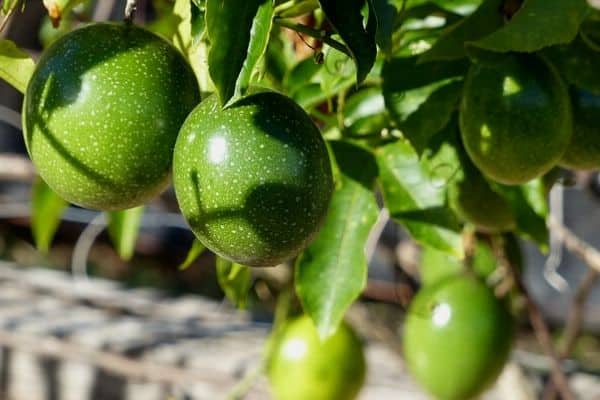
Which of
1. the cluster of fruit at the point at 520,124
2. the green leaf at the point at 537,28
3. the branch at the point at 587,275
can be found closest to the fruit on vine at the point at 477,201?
the cluster of fruit at the point at 520,124

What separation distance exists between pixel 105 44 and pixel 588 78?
0.46m

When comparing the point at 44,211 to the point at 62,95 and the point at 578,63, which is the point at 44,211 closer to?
the point at 62,95

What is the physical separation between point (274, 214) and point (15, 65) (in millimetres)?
300

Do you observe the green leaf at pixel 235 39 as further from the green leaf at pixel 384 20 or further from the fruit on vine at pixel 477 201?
the fruit on vine at pixel 477 201

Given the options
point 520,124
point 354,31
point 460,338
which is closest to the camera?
point 354,31

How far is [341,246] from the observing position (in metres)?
1.14

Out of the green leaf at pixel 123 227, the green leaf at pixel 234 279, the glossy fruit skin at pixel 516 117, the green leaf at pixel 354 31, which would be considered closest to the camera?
the green leaf at pixel 354 31

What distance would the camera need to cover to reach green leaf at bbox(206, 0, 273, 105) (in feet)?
2.41

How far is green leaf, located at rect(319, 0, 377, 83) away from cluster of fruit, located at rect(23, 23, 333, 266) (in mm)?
99

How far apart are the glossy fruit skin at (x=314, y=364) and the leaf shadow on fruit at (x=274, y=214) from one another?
736mm

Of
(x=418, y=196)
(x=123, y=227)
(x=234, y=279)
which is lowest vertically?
(x=123, y=227)

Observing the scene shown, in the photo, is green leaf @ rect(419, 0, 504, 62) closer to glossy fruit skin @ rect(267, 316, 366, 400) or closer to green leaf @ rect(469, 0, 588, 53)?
green leaf @ rect(469, 0, 588, 53)

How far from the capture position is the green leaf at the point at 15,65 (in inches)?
35.3

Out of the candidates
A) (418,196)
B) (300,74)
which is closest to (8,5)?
(300,74)
